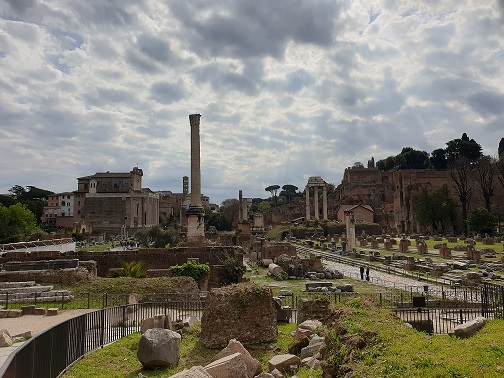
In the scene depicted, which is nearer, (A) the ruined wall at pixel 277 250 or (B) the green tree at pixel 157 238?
(A) the ruined wall at pixel 277 250

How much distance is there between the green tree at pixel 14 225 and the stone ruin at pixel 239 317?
4522cm

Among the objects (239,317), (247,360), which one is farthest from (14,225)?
(247,360)

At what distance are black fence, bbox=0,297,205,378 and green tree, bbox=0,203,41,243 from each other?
133 ft

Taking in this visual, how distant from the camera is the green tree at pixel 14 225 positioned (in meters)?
50.4

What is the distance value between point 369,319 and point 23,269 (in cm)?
2024

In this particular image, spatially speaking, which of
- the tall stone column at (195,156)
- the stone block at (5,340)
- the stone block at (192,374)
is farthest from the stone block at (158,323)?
the tall stone column at (195,156)

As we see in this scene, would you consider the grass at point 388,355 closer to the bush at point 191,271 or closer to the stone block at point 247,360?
the stone block at point 247,360

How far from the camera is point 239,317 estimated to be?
12.0 m

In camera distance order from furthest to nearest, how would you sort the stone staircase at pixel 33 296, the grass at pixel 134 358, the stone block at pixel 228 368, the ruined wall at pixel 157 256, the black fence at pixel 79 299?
the ruined wall at pixel 157 256 → the stone staircase at pixel 33 296 → the black fence at pixel 79 299 → the grass at pixel 134 358 → the stone block at pixel 228 368

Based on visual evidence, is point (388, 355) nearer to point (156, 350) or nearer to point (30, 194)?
point (156, 350)

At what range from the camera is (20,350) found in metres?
6.91

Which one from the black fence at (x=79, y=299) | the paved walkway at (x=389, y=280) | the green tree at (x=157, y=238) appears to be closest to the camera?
the black fence at (x=79, y=299)

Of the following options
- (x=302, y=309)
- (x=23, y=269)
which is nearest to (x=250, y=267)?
(x=23, y=269)

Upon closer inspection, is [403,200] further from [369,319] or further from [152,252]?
[369,319]
